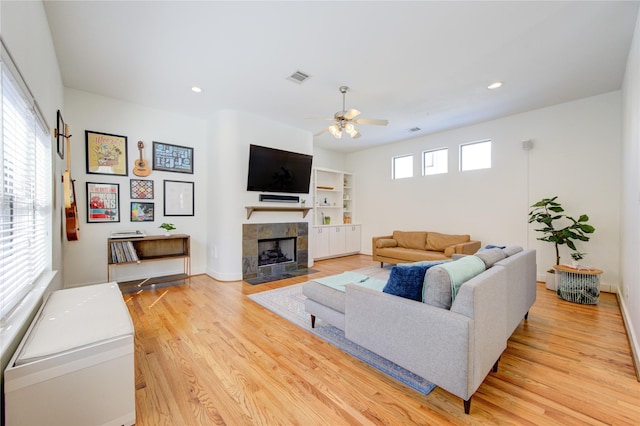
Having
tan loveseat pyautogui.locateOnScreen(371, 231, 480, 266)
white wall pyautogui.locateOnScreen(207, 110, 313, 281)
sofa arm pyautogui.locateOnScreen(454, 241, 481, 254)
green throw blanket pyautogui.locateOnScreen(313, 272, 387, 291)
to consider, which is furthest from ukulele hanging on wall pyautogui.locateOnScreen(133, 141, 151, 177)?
sofa arm pyautogui.locateOnScreen(454, 241, 481, 254)

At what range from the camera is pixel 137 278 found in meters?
4.22

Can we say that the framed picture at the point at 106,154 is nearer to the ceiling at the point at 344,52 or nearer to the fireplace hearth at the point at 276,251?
the ceiling at the point at 344,52

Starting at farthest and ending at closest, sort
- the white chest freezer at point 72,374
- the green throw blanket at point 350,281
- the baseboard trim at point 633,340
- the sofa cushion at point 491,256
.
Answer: the green throw blanket at point 350,281 → the sofa cushion at point 491,256 → the baseboard trim at point 633,340 → the white chest freezer at point 72,374

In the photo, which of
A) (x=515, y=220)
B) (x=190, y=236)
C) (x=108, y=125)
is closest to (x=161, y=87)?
(x=108, y=125)

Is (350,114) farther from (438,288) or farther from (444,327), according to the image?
(444,327)

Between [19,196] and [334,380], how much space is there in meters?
2.46

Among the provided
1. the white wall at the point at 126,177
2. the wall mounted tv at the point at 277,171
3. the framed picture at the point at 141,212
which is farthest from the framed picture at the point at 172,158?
the wall mounted tv at the point at 277,171

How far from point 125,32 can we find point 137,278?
3.39 metres

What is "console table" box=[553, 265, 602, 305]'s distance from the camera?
337 centimetres

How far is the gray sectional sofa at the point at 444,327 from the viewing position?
5.07 ft

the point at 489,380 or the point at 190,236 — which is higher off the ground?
the point at 190,236

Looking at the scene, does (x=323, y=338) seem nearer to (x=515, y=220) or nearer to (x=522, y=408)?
(x=522, y=408)

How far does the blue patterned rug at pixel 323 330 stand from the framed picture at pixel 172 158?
261cm

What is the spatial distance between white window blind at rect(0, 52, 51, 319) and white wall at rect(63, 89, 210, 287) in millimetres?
1712
